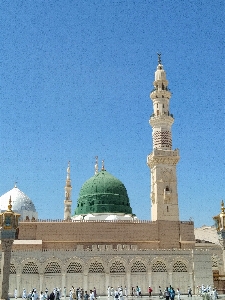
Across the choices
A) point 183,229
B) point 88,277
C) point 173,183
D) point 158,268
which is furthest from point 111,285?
point 173,183

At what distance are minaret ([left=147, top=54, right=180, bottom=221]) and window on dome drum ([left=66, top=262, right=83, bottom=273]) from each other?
9.33m

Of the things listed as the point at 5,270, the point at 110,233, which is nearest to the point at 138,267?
the point at 110,233

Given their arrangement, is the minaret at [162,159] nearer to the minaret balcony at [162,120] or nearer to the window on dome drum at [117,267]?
the minaret balcony at [162,120]

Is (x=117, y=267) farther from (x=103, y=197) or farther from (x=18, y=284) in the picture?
(x=103, y=197)

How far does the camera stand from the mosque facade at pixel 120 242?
3155cm

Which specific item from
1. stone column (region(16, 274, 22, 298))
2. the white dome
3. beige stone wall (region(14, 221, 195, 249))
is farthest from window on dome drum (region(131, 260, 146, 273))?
the white dome

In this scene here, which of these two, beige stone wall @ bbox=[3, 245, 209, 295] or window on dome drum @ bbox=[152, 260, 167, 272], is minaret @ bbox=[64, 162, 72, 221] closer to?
beige stone wall @ bbox=[3, 245, 209, 295]

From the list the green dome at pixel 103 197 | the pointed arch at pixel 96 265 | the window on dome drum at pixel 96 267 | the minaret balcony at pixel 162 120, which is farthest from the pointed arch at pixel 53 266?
the minaret balcony at pixel 162 120

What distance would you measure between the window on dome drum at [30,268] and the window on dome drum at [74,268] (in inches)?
101

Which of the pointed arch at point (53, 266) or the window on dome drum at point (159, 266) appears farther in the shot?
the window on dome drum at point (159, 266)

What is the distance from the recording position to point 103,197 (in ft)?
136

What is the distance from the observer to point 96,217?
130ft

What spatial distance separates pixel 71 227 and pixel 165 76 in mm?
18302

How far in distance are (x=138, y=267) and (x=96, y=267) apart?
337cm
